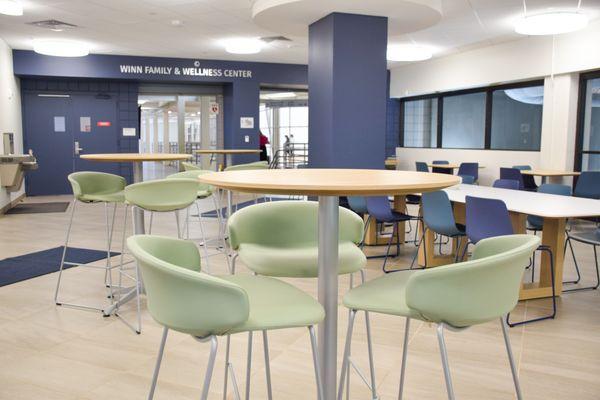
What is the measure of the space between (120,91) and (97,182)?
8513 millimetres

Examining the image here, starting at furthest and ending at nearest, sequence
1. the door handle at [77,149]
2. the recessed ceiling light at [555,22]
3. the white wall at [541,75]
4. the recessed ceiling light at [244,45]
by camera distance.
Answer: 1. the door handle at [77,149]
2. the recessed ceiling light at [244,45]
3. the white wall at [541,75]
4. the recessed ceiling light at [555,22]

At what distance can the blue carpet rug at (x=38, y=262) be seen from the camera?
478cm

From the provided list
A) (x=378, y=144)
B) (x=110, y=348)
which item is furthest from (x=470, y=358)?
(x=378, y=144)

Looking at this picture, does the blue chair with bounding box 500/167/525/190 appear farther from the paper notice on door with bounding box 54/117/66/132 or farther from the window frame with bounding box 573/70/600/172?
the paper notice on door with bounding box 54/117/66/132

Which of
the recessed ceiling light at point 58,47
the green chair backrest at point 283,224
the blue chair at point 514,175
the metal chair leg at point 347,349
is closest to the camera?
the metal chair leg at point 347,349

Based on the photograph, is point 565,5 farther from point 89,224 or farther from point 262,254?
point 89,224

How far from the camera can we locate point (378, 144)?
7.09 metres

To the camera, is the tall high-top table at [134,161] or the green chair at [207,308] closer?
the green chair at [207,308]

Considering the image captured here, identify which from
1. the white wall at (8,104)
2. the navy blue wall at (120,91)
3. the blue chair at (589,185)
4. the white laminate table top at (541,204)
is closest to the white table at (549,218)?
the white laminate table top at (541,204)

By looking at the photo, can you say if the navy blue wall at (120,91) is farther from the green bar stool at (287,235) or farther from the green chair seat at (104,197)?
the green bar stool at (287,235)

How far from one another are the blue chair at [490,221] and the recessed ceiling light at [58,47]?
316 inches

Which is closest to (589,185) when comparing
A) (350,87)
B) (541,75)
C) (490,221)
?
(541,75)

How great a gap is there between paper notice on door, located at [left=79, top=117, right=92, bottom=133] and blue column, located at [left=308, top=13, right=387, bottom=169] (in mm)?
6786

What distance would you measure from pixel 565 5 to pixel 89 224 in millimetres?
7382
